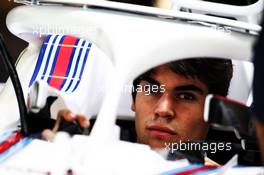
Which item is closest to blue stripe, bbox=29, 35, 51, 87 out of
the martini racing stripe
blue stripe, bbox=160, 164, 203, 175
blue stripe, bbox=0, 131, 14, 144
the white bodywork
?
the martini racing stripe

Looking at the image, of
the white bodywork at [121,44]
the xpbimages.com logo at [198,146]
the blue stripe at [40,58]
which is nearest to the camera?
the white bodywork at [121,44]

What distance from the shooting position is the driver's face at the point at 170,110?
918 millimetres

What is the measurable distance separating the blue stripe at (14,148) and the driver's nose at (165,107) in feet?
0.77

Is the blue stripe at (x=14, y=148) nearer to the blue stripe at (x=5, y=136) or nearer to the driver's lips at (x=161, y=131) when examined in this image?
the blue stripe at (x=5, y=136)

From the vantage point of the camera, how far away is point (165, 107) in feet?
3.01

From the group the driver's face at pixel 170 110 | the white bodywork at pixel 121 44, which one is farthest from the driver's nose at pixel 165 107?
the white bodywork at pixel 121 44

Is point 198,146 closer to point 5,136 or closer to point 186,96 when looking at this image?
point 186,96

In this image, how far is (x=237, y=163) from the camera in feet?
2.71

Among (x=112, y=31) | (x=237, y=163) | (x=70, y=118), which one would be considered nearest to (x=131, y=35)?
(x=112, y=31)

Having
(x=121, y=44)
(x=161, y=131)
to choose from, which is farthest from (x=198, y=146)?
(x=121, y=44)

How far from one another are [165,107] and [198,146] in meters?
0.09

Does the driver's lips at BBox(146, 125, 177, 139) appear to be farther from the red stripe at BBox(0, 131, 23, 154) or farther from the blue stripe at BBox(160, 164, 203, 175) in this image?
the red stripe at BBox(0, 131, 23, 154)

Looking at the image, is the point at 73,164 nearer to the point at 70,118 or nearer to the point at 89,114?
the point at 70,118

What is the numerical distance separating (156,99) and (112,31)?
182mm
